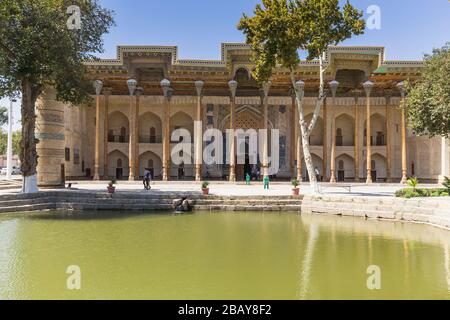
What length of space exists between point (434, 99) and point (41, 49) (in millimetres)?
15523

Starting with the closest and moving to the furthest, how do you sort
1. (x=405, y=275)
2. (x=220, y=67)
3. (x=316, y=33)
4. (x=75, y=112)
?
(x=405, y=275) → (x=316, y=33) → (x=220, y=67) → (x=75, y=112)

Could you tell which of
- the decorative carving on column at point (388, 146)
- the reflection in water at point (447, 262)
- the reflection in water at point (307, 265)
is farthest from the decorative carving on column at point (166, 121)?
the reflection in water at point (447, 262)

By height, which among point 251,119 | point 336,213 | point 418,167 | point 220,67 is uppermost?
point 220,67

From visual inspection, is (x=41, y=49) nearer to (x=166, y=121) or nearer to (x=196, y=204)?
(x=196, y=204)

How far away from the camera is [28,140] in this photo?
15.0 meters

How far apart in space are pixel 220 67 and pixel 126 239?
16.7m

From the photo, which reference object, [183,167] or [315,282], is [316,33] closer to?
[315,282]

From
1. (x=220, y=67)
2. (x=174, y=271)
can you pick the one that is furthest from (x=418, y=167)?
(x=174, y=271)

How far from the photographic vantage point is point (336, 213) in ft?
42.1

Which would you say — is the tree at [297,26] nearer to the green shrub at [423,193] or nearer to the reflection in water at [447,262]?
the green shrub at [423,193]

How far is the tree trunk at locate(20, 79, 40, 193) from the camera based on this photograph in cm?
1476

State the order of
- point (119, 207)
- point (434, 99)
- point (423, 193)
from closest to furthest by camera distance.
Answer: point (423, 193) → point (119, 207) → point (434, 99)

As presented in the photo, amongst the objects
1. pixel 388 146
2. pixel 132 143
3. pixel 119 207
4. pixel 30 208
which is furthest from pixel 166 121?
pixel 388 146

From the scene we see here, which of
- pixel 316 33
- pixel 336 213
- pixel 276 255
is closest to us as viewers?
pixel 276 255
